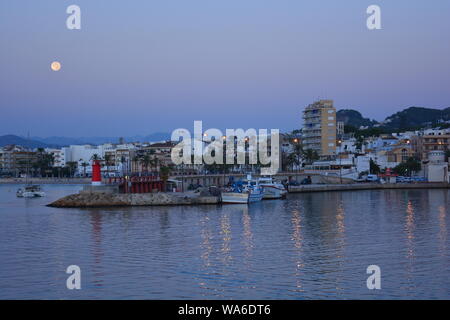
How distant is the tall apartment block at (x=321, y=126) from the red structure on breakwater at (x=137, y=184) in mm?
46881

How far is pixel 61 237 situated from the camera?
28.8 meters

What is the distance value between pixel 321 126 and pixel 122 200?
57.1 meters

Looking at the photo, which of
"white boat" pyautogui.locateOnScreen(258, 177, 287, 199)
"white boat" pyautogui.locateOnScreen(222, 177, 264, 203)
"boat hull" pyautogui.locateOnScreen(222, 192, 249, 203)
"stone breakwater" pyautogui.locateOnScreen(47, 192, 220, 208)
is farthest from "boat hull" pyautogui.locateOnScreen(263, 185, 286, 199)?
"stone breakwater" pyautogui.locateOnScreen(47, 192, 220, 208)

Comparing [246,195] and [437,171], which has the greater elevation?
[437,171]

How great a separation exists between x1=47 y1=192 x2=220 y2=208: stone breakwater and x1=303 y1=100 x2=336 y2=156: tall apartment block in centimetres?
5305

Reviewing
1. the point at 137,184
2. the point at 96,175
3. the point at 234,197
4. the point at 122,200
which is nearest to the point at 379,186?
the point at 234,197

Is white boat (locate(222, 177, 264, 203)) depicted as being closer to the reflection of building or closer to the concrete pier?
the concrete pier

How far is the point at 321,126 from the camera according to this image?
99.3 meters

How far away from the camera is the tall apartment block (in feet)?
324

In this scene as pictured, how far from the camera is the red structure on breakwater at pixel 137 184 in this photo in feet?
172

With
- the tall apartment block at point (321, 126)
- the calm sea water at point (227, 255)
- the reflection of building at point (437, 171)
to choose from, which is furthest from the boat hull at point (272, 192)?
the tall apartment block at point (321, 126)

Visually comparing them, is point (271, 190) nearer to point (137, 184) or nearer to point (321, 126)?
point (137, 184)
